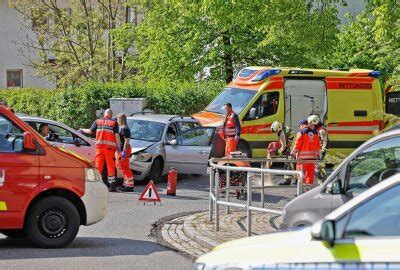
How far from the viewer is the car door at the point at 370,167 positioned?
8.77m

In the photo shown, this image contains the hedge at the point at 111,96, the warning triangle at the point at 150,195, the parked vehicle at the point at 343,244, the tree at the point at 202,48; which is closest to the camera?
the parked vehicle at the point at 343,244

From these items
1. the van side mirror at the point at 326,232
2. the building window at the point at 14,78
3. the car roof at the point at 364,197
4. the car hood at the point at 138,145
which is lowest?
the car hood at the point at 138,145

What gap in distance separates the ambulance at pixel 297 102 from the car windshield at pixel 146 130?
6.65 ft

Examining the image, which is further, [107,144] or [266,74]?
[266,74]

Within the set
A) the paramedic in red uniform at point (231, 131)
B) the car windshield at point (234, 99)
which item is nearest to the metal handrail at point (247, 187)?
the paramedic in red uniform at point (231, 131)

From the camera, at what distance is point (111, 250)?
11.8 meters

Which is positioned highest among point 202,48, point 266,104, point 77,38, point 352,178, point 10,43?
point 10,43

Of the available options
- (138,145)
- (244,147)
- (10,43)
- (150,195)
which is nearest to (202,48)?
(244,147)

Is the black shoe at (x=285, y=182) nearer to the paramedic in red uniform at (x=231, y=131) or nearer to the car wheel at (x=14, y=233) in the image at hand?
the car wheel at (x=14, y=233)

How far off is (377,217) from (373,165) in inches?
132

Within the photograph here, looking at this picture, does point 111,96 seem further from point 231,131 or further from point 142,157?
point 231,131

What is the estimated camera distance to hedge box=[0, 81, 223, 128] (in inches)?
1218

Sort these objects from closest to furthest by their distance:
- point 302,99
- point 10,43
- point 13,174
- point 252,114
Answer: point 13,174, point 252,114, point 302,99, point 10,43

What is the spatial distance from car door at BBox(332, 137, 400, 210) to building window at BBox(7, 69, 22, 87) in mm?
42340
